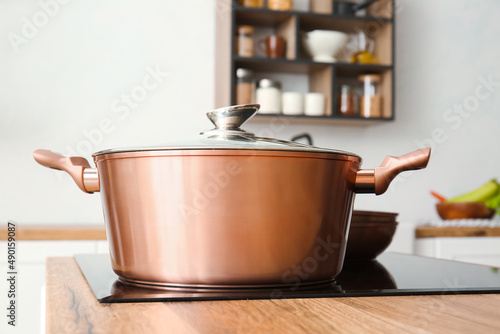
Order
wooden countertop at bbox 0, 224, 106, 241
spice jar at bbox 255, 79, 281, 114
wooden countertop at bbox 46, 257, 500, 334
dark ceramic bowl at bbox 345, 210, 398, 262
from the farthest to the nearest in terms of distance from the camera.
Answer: spice jar at bbox 255, 79, 281, 114
wooden countertop at bbox 0, 224, 106, 241
dark ceramic bowl at bbox 345, 210, 398, 262
wooden countertop at bbox 46, 257, 500, 334

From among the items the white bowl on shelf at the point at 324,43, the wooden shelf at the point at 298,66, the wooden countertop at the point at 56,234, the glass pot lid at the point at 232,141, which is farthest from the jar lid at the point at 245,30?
the glass pot lid at the point at 232,141

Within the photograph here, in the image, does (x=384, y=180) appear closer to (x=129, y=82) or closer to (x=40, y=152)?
(x=40, y=152)

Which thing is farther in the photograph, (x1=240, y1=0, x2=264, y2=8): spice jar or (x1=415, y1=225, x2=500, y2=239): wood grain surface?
(x1=240, y1=0, x2=264, y2=8): spice jar

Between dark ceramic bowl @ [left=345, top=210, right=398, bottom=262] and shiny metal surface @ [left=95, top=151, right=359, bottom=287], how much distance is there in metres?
0.23

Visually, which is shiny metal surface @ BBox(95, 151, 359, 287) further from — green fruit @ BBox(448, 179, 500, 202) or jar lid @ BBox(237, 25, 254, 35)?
green fruit @ BBox(448, 179, 500, 202)

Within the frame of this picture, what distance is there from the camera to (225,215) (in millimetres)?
455

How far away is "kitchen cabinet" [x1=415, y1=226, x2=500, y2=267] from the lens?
207cm

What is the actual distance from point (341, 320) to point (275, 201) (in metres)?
0.12

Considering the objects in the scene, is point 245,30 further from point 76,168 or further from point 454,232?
point 76,168

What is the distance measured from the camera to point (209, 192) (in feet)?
1.48

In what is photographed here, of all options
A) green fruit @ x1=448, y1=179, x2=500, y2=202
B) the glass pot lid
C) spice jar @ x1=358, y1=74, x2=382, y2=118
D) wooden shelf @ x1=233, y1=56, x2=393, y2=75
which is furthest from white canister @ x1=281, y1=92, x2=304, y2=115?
the glass pot lid

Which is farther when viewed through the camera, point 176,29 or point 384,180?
point 176,29

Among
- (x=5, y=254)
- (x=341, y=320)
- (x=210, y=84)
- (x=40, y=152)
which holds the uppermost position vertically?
(x=210, y=84)

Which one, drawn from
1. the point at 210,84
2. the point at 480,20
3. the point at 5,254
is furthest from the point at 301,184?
the point at 480,20
